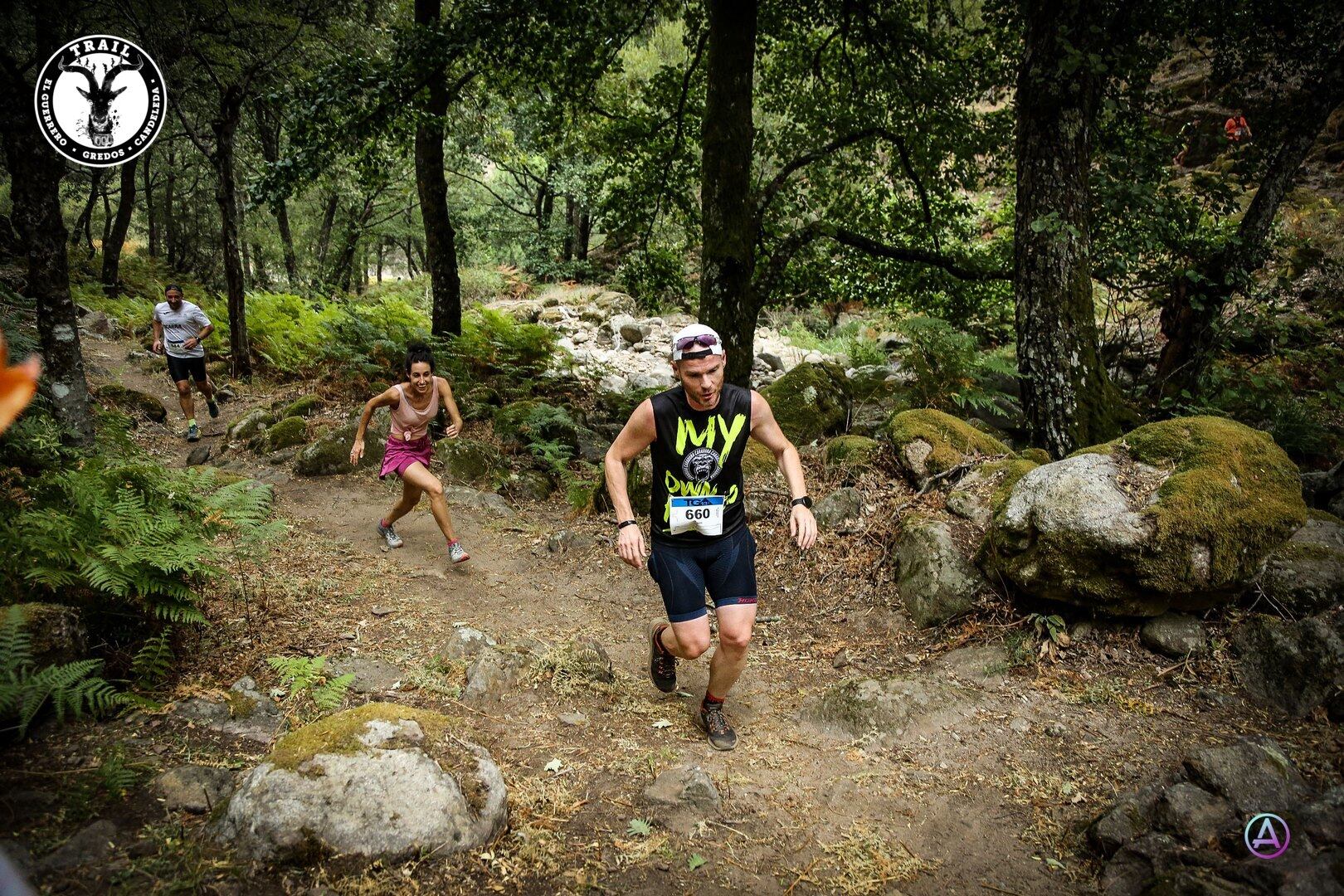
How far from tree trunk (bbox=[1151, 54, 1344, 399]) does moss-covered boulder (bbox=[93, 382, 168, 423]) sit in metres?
14.6

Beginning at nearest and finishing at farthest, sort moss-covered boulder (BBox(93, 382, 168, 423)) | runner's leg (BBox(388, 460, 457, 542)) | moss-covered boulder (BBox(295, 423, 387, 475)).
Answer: runner's leg (BBox(388, 460, 457, 542))
moss-covered boulder (BBox(295, 423, 387, 475))
moss-covered boulder (BBox(93, 382, 168, 423))

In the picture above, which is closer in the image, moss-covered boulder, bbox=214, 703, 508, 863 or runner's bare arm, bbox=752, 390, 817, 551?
moss-covered boulder, bbox=214, 703, 508, 863

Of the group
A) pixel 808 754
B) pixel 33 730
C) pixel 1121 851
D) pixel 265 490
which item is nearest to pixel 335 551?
pixel 265 490

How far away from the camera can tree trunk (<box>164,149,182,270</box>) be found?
2500 cm

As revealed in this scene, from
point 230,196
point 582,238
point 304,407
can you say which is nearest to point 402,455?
point 304,407

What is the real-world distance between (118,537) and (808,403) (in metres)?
7.17

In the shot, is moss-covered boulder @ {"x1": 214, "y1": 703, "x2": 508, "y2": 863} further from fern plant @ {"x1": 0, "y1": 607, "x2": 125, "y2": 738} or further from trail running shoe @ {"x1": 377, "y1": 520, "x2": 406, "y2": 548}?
trail running shoe @ {"x1": 377, "y1": 520, "x2": 406, "y2": 548}

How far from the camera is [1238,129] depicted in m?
9.12

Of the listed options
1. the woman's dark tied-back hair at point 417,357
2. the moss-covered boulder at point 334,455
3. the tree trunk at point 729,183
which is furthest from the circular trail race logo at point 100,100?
the tree trunk at point 729,183

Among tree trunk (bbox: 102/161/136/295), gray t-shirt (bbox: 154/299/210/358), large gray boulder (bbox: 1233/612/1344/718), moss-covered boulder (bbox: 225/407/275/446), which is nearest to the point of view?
large gray boulder (bbox: 1233/612/1344/718)

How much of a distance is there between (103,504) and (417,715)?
216cm

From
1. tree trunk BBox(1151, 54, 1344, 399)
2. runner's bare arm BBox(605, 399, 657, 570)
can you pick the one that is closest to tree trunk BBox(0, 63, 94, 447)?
runner's bare arm BBox(605, 399, 657, 570)

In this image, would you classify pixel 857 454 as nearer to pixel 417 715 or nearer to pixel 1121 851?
pixel 1121 851

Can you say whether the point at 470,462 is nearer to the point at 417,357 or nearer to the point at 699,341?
the point at 417,357
